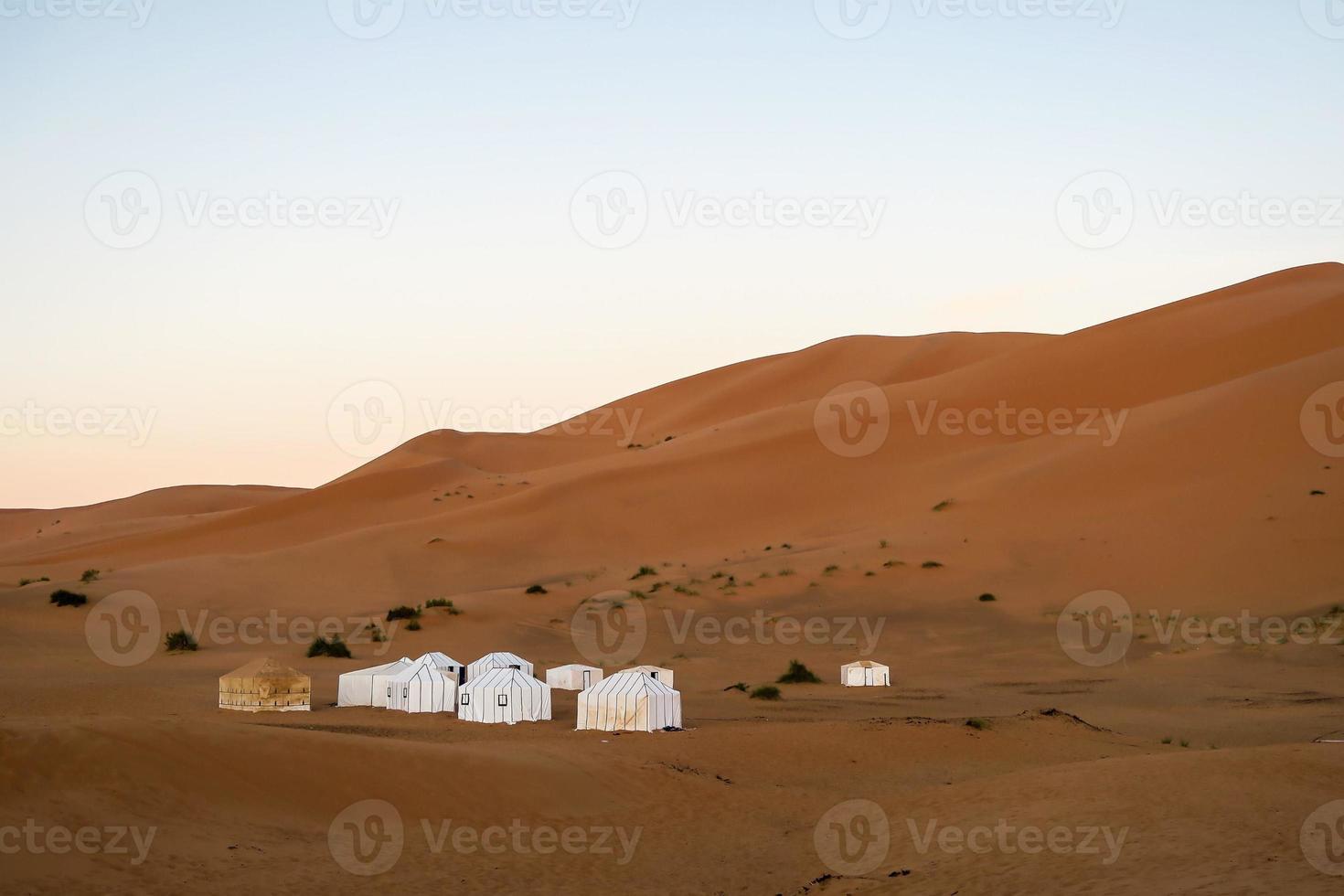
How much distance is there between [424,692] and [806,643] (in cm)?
1279

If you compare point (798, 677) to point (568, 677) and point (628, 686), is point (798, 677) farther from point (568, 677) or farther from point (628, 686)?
point (628, 686)

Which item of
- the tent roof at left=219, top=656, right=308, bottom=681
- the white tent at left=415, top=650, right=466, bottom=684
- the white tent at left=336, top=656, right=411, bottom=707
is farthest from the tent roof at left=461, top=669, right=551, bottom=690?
the tent roof at left=219, top=656, right=308, bottom=681

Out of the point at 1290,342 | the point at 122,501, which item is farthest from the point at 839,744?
the point at 122,501

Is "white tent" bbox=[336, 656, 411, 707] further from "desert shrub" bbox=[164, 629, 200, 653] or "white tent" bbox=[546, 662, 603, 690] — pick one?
"desert shrub" bbox=[164, 629, 200, 653]

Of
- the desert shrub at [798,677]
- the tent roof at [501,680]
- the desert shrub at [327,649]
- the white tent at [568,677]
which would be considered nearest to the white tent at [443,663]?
the tent roof at [501,680]

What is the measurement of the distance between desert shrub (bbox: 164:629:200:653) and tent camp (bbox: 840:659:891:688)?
16.5 meters

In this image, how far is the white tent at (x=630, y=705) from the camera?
23.3 m

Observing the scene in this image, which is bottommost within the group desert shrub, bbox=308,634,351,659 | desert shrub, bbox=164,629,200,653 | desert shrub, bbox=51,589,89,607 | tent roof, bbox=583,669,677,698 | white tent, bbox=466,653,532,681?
tent roof, bbox=583,669,677,698

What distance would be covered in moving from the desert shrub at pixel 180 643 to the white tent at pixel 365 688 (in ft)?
30.3

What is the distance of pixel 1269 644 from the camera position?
31.0m

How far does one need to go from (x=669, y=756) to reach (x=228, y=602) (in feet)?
82.8

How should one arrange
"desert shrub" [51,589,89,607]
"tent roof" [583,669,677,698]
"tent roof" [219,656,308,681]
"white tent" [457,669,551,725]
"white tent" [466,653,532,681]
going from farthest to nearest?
1. "desert shrub" [51,589,89,607]
2. "white tent" [466,653,532,681]
3. "white tent" [457,669,551,725]
4. "tent roof" [219,656,308,681]
5. "tent roof" [583,669,677,698]

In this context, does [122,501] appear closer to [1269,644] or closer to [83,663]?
[83,663]

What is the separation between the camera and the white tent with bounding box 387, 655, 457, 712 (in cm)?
2606
